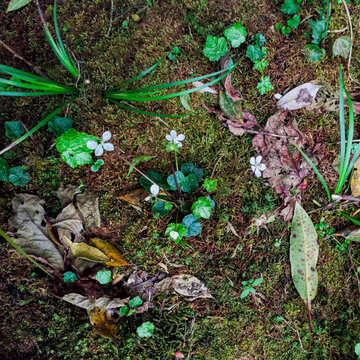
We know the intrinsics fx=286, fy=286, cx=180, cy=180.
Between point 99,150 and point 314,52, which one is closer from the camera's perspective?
point 99,150

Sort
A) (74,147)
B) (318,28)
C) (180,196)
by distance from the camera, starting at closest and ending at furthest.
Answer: (74,147), (180,196), (318,28)

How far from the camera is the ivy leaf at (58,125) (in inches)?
81.4

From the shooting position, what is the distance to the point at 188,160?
2.22 m

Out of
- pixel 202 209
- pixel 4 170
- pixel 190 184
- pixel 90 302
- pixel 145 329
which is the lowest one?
pixel 145 329

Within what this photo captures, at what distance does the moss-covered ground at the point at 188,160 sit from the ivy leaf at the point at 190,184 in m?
0.17

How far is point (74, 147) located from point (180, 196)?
2.70ft

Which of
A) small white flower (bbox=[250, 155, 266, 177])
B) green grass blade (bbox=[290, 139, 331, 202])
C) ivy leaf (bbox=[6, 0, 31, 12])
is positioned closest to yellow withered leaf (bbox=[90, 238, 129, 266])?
small white flower (bbox=[250, 155, 266, 177])

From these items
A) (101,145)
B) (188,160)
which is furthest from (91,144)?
(188,160)

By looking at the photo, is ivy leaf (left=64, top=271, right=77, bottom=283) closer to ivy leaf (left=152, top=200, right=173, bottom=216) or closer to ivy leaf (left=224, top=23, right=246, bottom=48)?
ivy leaf (left=152, top=200, right=173, bottom=216)

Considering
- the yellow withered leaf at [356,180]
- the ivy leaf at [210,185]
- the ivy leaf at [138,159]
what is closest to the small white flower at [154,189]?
the ivy leaf at [138,159]

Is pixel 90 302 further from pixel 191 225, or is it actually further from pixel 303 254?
pixel 303 254

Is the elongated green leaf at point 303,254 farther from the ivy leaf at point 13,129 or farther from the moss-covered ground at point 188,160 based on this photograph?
the ivy leaf at point 13,129

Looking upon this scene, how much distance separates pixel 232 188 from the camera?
7.27 feet

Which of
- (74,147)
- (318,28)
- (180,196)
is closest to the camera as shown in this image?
(74,147)
